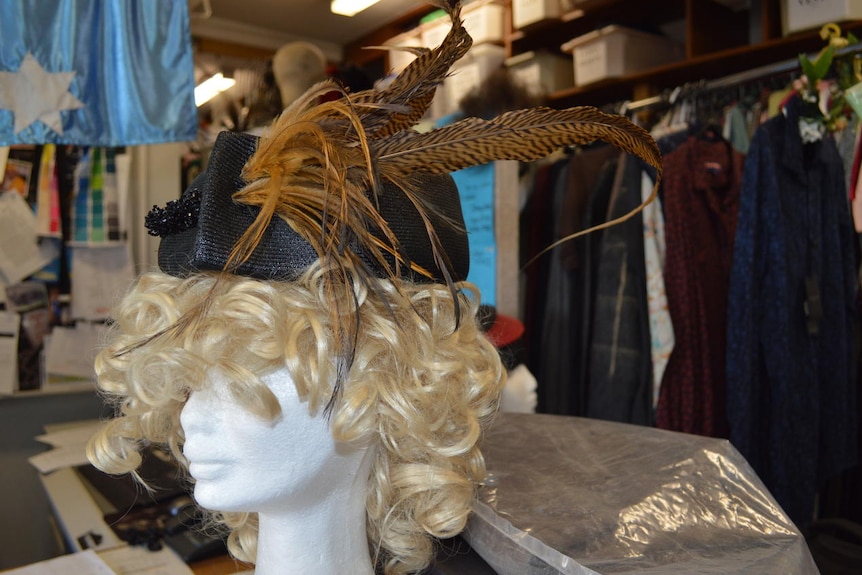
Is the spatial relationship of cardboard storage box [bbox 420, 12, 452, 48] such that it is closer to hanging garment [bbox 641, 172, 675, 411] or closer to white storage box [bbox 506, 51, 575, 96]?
white storage box [bbox 506, 51, 575, 96]

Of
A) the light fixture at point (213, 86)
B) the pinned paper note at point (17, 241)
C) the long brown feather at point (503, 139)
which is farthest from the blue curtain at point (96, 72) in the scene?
the light fixture at point (213, 86)

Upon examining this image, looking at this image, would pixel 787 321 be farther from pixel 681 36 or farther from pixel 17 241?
pixel 17 241

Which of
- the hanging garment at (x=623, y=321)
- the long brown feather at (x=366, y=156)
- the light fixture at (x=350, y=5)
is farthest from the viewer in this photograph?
the light fixture at (x=350, y=5)

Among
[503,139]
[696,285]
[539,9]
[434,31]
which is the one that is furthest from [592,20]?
[503,139]

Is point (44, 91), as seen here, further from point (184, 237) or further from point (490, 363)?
point (490, 363)

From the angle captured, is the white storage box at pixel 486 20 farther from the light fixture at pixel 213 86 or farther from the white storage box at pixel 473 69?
the light fixture at pixel 213 86

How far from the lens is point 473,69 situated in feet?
9.36

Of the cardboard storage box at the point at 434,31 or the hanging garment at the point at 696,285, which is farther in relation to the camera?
the cardboard storage box at the point at 434,31

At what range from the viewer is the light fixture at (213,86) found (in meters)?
3.68

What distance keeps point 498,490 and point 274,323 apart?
1.31 feet

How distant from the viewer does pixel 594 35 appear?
2.57m

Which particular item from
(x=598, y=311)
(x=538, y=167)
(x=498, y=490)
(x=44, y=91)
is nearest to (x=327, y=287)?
(x=498, y=490)

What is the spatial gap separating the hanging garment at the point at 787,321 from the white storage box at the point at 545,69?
1.28 metres

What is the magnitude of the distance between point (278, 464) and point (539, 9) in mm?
2677
